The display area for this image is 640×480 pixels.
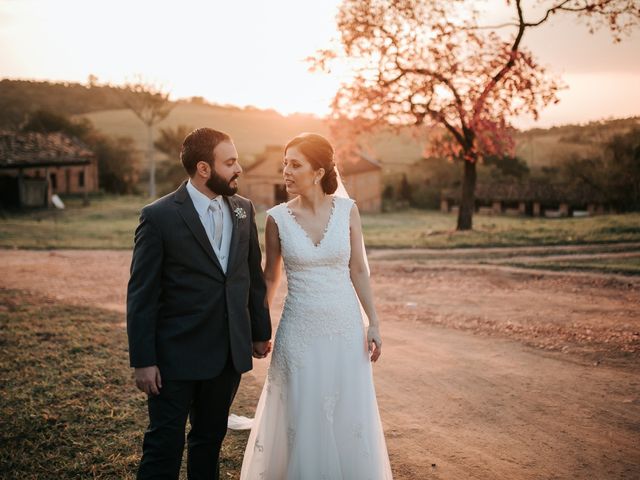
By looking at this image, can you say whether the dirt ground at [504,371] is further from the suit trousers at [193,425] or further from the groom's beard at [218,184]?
the groom's beard at [218,184]

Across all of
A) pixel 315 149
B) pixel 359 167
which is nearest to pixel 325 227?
pixel 315 149

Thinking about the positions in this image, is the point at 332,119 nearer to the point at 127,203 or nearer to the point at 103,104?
the point at 127,203

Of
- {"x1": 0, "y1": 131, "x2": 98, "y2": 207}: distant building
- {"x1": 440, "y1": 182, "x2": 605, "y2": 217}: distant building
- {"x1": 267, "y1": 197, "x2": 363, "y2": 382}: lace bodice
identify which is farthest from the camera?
{"x1": 440, "y1": 182, "x2": 605, "y2": 217}: distant building

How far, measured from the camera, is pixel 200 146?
3.12 meters

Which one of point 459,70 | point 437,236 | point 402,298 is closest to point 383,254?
point 437,236

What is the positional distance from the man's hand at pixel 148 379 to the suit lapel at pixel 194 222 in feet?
2.17

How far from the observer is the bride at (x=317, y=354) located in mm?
3498

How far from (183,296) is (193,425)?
2.80 ft

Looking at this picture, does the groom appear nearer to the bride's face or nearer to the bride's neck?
the bride's face

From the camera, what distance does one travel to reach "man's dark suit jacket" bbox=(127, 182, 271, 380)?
9.96 feet

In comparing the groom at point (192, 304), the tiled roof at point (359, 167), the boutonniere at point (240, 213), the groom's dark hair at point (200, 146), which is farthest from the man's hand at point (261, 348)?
the tiled roof at point (359, 167)

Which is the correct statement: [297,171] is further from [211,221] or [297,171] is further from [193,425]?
[193,425]

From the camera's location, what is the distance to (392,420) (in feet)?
15.9

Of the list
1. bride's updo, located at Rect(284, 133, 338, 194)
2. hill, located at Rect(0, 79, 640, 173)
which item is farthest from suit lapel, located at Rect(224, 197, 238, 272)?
hill, located at Rect(0, 79, 640, 173)
